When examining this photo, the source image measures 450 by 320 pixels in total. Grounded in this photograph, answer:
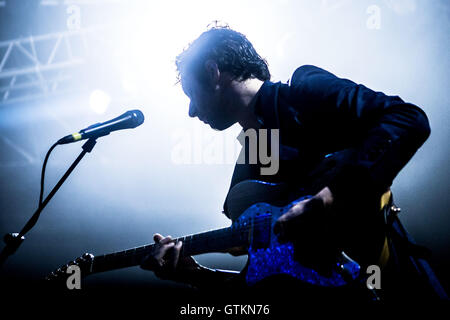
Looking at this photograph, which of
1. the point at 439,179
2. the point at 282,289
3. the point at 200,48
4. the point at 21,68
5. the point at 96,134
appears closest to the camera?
the point at 282,289

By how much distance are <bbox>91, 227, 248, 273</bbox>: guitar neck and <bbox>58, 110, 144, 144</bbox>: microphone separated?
702 millimetres

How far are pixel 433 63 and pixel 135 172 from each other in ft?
12.5

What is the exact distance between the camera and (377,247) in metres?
1.33

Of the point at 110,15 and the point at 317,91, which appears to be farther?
the point at 110,15

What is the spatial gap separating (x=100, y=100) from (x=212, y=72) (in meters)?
2.91

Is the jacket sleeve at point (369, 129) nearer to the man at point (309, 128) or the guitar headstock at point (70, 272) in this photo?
the man at point (309, 128)

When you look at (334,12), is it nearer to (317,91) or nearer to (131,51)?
(131,51)

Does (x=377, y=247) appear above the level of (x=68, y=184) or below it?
above

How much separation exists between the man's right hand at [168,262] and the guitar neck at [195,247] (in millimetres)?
45

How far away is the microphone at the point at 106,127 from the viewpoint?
1.81 meters

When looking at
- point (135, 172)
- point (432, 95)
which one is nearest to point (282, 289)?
point (432, 95)

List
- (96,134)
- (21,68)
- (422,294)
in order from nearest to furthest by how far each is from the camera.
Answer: (422,294) → (96,134) → (21,68)

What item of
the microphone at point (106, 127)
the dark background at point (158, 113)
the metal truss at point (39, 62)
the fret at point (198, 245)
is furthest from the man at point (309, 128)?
the metal truss at point (39, 62)

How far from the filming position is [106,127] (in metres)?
1.86
